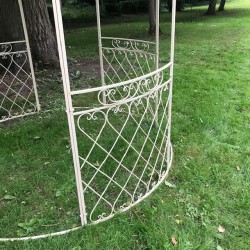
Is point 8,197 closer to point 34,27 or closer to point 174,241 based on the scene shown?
point 174,241

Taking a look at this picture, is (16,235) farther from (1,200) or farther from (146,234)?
(146,234)

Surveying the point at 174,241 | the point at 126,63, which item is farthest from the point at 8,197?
the point at 126,63

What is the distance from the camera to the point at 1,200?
8.73 feet

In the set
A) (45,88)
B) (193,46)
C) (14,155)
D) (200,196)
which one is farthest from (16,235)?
(193,46)

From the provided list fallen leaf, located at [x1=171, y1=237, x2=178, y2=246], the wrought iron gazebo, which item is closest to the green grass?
fallen leaf, located at [x1=171, y1=237, x2=178, y2=246]

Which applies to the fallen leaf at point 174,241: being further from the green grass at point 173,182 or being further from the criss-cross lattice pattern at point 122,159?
the criss-cross lattice pattern at point 122,159

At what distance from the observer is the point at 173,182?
2.83 metres

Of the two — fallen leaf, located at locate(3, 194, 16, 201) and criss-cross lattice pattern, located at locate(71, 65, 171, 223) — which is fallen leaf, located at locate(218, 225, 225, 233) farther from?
fallen leaf, located at locate(3, 194, 16, 201)

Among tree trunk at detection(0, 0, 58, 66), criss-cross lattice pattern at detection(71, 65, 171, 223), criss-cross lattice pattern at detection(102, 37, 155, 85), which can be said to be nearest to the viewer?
criss-cross lattice pattern at detection(71, 65, 171, 223)

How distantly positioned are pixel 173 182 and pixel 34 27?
14.2 feet

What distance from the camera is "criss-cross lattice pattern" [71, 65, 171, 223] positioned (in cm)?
213

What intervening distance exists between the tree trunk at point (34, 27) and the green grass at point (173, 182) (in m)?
2.10

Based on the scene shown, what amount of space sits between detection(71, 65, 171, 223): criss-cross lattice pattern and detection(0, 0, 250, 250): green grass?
0.13 meters

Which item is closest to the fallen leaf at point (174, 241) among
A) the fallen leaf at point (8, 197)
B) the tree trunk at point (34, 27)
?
the fallen leaf at point (8, 197)
